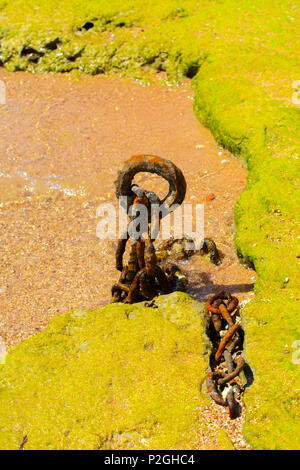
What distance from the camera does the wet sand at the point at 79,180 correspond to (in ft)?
15.9

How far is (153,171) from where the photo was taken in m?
4.04

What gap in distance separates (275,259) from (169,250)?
1.09 metres

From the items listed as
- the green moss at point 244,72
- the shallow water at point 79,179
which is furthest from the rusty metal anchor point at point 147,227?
the green moss at point 244,72

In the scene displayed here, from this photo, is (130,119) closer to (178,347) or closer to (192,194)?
(192,194)

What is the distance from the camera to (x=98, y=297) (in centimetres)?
478

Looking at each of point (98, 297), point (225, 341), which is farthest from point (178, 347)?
point (98, 297)

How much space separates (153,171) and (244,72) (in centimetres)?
369

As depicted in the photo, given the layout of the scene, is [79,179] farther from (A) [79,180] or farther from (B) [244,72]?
(B) [244,72]

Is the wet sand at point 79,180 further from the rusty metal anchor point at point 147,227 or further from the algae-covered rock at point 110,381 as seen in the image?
the algae-covered rock at point 110,381

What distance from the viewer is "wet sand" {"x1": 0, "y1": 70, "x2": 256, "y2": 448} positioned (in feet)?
15.9

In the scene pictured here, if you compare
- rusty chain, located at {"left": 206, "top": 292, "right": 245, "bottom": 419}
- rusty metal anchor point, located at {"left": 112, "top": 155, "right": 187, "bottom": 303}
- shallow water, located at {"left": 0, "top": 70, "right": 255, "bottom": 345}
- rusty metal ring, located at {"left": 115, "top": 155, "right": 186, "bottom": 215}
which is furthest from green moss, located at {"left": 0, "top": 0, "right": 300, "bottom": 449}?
rusty metal ring, located at {"left": 115, "top": 155, "right": 186, "bottom": 215}

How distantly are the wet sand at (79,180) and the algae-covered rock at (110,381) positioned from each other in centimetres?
72

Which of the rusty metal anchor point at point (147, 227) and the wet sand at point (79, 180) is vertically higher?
the rusty metal anchor point at point (147, 227)

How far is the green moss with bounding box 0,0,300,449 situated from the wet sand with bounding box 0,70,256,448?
0.94ft
